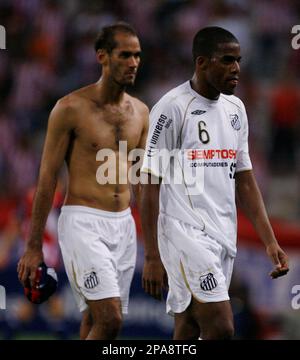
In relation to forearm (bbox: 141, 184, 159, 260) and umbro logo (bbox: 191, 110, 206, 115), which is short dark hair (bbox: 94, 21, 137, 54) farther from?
forearm (bbox: 141, 184, 159, 260)

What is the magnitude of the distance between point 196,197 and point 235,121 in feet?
2.12

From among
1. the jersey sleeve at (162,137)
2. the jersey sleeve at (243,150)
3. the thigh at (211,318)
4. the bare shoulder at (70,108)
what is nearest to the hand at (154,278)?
the thigh at (211,318)

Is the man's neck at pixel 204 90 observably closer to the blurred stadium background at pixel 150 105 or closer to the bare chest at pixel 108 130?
the bare chest at pixel 108 130

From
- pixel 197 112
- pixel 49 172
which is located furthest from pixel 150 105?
pixel 197 112

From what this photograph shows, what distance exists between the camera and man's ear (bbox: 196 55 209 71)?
7.91 m

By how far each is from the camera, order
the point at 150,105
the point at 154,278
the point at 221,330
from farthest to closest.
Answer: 1. the point at 150,105
2. the point at 154,278
3. the point at 221,330

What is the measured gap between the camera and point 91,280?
8219 mm

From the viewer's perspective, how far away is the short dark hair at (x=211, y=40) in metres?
7.89

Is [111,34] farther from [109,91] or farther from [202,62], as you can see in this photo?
[202,62]

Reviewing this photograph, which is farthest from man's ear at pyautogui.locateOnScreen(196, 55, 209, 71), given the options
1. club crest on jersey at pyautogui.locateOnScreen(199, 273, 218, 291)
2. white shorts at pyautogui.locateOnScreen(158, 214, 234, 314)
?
club crest on jersey at pyautogui.locateOnScreen(199, 273, 218, 291)

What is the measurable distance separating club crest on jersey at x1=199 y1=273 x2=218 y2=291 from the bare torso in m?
1.15

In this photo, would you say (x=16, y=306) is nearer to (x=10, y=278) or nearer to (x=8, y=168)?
(x=10, y=278)

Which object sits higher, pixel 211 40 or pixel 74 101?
pixel 211 40

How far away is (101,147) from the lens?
8.49 meters
